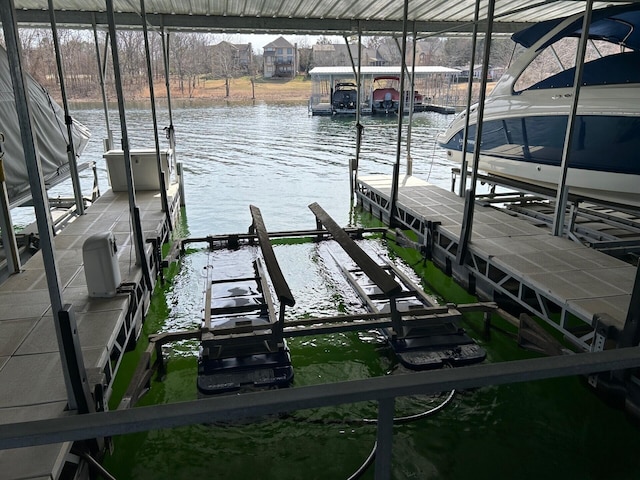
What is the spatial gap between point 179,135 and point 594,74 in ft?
56.1

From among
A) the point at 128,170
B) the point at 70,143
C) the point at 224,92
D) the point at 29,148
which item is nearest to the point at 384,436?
the point at 29,148

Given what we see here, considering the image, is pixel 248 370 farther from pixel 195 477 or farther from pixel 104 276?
pixel 104 276

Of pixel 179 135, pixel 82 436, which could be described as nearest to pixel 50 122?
pixel 82 436

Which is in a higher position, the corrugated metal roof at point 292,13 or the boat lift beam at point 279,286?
the corrugated metal roof at point 292,13

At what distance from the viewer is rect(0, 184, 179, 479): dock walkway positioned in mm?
2398

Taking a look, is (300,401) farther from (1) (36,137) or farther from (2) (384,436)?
(1) (36,137)

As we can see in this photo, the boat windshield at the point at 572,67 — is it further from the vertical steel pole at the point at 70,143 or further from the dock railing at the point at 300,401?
the vertical steel pole at the point at 70,143

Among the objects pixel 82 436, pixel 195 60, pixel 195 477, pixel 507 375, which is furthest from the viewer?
pixel 195 60

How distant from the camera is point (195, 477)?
2965mm

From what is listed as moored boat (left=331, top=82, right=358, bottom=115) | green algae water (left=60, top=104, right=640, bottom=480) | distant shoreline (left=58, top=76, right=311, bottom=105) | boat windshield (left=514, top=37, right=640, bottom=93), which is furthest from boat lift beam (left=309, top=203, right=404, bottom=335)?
distant shoreline (left=58, top=76, right=311, bottom=105)

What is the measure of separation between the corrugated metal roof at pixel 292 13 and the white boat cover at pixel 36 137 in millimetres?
1435

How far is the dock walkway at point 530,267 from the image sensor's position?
3.79 m

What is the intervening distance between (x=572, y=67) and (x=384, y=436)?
6501 mm

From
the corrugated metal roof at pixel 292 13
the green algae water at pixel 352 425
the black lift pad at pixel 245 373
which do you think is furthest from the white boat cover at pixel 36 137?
the black lift pad at pixel 245 373
